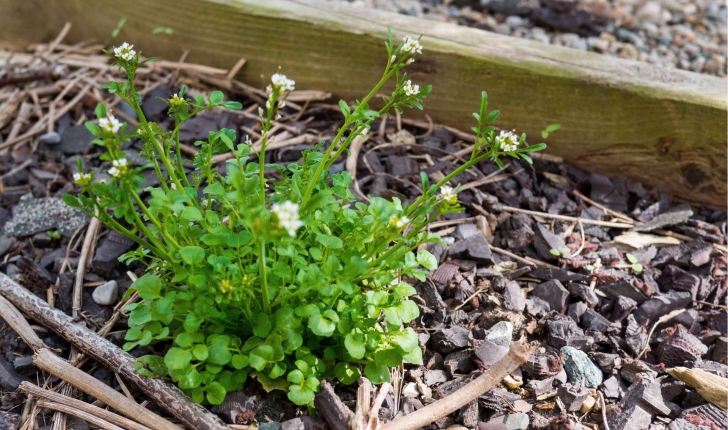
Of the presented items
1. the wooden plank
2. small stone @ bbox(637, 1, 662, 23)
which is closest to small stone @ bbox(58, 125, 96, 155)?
the wooden plank

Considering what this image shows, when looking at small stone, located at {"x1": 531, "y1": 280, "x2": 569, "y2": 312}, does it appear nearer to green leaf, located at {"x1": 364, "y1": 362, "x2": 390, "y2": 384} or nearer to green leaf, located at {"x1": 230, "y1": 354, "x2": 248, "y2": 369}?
green leaf, located at {"x1": 364, "y1": 362, "x2": 390, "y2": 384}

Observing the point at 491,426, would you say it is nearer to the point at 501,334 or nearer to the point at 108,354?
the point at 501,334

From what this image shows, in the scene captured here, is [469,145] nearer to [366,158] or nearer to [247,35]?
[366,158]

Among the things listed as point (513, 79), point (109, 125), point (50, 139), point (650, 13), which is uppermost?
point (650, 13)

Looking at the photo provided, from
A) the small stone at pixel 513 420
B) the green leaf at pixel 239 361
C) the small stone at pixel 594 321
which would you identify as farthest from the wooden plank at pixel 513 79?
the green leaf at pixel 239 361

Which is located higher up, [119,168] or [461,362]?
[119,168]

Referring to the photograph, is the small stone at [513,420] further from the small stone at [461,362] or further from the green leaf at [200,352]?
the green leaf at [200,352]

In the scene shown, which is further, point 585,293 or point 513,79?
point 513,79

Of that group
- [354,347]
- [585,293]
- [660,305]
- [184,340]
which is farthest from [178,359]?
[660,305]
